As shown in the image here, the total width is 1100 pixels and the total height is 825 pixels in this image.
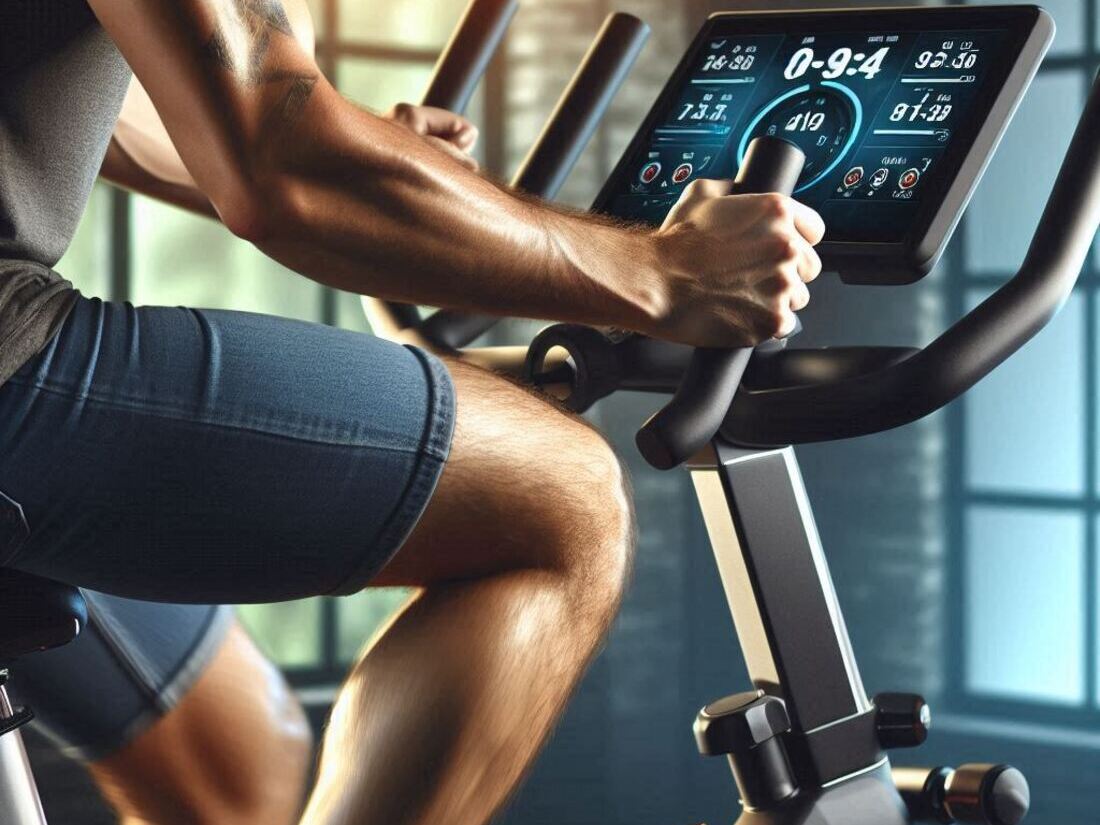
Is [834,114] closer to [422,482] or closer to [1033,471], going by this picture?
[422,482]

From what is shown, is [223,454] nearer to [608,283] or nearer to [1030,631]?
[608,283]

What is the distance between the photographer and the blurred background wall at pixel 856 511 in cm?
310

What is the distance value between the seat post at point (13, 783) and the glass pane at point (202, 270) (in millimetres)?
2353

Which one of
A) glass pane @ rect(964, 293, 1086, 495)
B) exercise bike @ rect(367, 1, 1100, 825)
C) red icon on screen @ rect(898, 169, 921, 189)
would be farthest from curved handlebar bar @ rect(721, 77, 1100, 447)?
glass pane @ rect(964, 293, 1086, 495)

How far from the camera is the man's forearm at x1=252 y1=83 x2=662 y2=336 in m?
0.88

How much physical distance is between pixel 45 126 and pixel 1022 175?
8.69ft

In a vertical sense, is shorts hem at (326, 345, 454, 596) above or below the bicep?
below

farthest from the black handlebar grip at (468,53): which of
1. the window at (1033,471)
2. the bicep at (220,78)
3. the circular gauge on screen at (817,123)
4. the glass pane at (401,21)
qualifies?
the glass pane at (401,21)

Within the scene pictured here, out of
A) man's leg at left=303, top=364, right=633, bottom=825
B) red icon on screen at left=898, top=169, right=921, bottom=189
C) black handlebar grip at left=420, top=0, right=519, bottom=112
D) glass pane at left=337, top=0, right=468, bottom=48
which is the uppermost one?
glass pane at left=337, top=0, right=468, bottom=48

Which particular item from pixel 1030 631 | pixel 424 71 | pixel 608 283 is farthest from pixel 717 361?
pixel 424 71

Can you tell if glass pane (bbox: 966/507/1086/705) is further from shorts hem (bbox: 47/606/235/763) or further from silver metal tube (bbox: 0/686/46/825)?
silver metal tube (bbox: 0/686/46/825)

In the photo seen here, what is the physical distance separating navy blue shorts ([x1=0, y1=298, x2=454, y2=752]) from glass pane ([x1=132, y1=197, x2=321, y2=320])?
2519 mm

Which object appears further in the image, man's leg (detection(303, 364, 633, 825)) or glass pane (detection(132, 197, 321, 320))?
glass pane (detection(132, 197, 321, 320))

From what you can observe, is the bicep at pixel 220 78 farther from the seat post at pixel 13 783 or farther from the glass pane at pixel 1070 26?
the glass pane at pixel 1070 26
